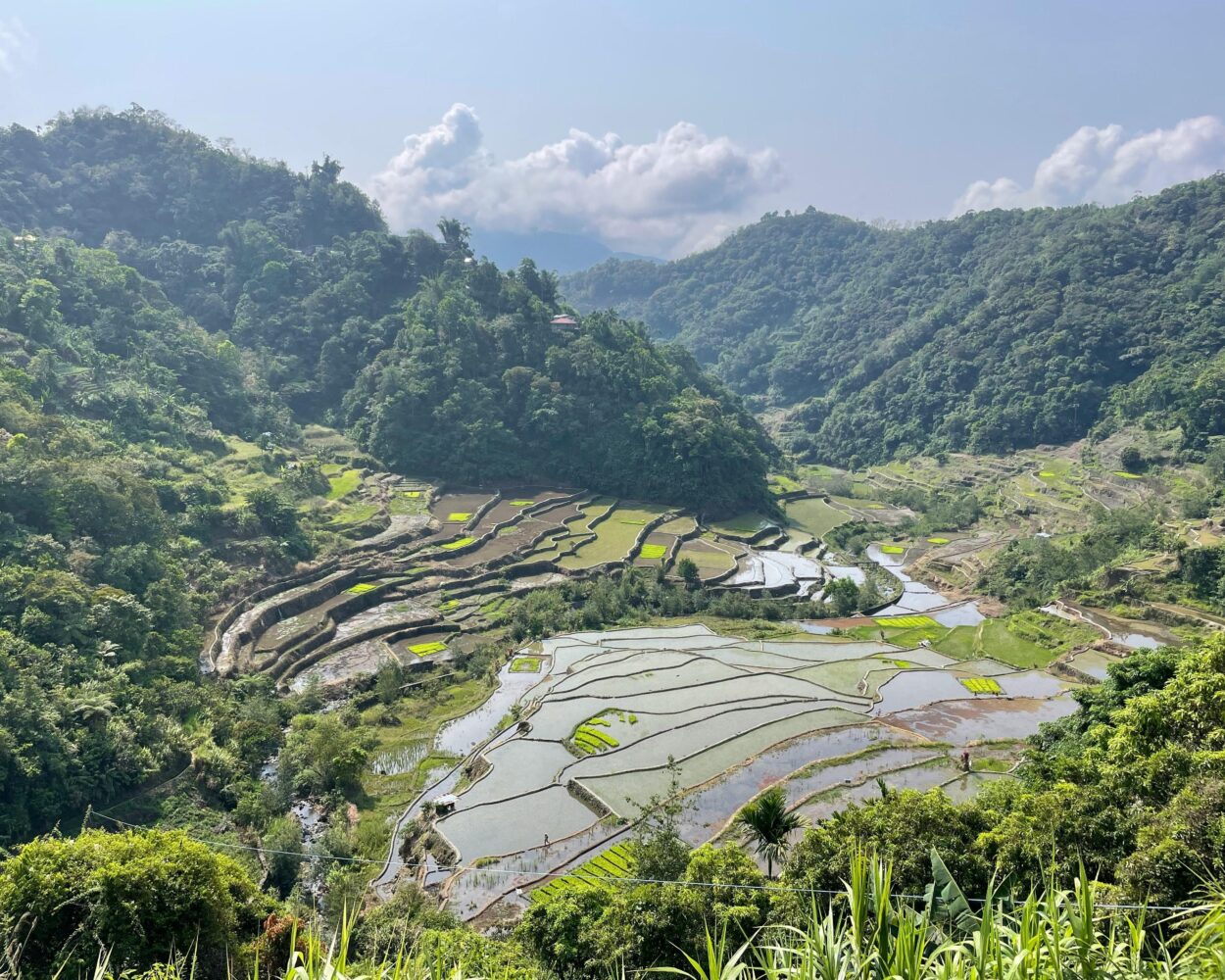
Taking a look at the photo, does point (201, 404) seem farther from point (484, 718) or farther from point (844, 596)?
point (844, 596)

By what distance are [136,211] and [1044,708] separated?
61.7 metres

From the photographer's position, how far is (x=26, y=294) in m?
33.6

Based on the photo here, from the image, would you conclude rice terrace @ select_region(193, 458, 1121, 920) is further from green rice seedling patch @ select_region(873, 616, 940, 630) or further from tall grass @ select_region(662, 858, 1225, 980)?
tall grass @ select_region(662, 858, 1225, 980)

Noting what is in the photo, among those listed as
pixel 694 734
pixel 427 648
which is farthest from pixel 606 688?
pixel 427 648

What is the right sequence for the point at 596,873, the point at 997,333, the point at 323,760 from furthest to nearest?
the point at 997,333
the point at 323,760
the point at 596,873

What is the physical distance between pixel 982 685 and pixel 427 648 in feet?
50.7

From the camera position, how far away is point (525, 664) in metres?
21.2

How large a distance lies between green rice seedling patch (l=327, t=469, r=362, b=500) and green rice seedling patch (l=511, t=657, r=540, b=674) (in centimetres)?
1511

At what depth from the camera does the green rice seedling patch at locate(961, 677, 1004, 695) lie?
771 inches

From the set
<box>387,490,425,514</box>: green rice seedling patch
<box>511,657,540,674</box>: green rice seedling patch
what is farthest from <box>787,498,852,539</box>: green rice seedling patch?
<box>511,657,540,674</box>: green rice seedling patch

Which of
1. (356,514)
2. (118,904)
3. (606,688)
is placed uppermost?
(356,514)

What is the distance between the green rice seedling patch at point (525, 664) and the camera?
2086cm

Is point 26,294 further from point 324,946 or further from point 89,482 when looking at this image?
point 324,946

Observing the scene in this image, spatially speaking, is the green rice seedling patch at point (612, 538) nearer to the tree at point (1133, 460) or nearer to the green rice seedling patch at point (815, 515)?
the green rice seedling patch at point (815, 515)
